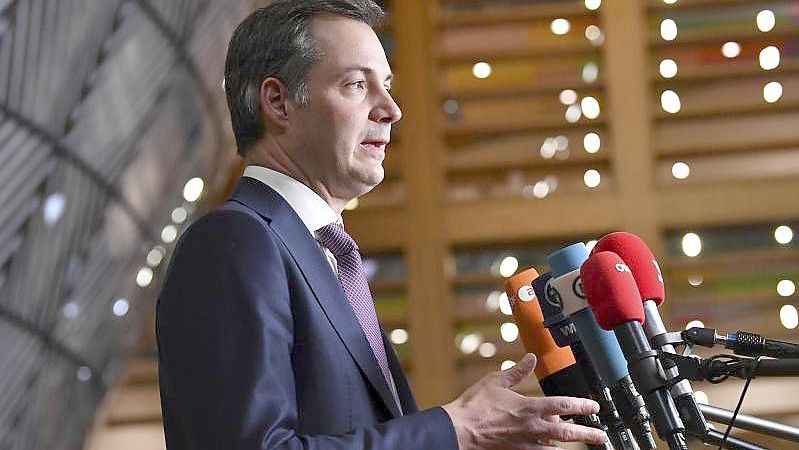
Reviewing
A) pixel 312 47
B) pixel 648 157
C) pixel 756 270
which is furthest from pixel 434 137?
pixel 312 47

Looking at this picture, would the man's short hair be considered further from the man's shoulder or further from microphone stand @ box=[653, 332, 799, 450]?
microphone stand @ box=[653, 332, 799, 450]

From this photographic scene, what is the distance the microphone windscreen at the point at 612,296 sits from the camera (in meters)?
1.64

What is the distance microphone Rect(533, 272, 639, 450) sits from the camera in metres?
1.71

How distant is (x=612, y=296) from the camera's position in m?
1.64

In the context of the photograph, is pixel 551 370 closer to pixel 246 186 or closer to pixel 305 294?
pixel 305 294

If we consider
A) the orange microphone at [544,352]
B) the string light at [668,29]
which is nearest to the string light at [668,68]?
the string light at [668,29]

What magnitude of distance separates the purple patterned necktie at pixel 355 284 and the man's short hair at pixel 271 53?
0.20 meters

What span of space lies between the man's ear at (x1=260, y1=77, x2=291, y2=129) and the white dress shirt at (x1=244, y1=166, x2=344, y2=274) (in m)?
0.08

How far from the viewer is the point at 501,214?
7.11m

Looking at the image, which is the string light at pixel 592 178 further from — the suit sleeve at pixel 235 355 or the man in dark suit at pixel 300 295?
the suit sleeve at pixel 235 355

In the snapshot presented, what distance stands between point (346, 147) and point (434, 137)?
17.4 ft

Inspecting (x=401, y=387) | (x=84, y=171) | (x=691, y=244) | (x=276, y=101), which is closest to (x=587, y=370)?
(x=401, y=387)

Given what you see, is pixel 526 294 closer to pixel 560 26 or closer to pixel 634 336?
pixel 634 336

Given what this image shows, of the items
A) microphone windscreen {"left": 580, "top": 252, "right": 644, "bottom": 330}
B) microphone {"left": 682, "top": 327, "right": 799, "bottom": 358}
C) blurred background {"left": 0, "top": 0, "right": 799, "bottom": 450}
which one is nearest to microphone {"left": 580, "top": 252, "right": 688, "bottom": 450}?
microphone windscreen {"left": 580, "top": 252, "right": 644, "bottom": 330}
